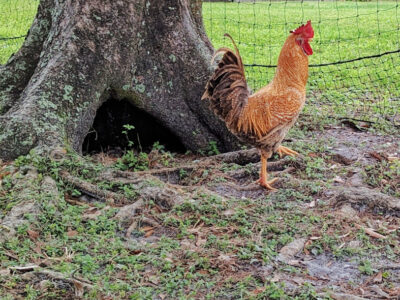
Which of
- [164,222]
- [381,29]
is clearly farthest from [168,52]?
[381,29]

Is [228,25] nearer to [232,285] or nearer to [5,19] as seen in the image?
[5,19]

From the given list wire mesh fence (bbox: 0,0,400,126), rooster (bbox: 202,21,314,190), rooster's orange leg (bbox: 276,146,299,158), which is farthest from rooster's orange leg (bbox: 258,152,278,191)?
wire mesh fence (bbox: 0,0,400,126)

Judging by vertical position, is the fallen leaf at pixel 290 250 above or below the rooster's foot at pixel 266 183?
below

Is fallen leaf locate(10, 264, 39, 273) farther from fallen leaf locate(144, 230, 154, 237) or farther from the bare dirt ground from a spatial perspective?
fallen leaf locate(144, 230, 154, 237)

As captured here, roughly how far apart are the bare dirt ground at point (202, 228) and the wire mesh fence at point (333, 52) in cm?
252

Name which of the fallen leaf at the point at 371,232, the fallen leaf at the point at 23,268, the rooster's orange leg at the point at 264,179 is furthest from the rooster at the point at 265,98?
the fallen leaf at the point at 23,268

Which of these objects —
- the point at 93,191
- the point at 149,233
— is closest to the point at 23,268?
the point at 149,233

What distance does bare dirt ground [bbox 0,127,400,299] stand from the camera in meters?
3.97

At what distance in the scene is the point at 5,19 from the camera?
51.2 ft

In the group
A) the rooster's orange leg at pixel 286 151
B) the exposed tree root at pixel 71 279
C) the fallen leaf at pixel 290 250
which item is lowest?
the fallen leaf at pixel 290 250

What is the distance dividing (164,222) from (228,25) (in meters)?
12.0

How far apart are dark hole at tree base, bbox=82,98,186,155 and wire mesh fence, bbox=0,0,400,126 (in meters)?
2.33

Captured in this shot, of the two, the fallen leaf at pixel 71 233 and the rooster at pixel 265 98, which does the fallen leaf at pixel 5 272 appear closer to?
the fallen leaf at pixel 71 233

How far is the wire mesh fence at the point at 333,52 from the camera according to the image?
8867 mm
